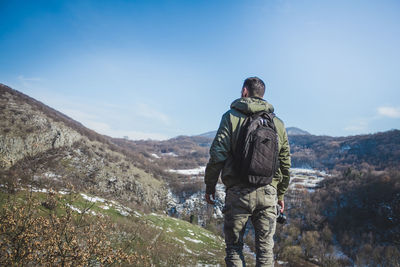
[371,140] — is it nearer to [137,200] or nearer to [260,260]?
[137,200]

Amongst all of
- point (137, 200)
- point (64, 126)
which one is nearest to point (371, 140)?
point (137, 200)

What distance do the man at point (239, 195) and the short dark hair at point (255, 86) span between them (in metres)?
Result: 0.09

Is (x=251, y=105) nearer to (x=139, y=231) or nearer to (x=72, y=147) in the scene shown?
(x=139, y=231)

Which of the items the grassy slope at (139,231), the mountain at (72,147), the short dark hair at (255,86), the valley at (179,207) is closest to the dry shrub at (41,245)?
the valley at (179,207)

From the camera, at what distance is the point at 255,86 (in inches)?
142

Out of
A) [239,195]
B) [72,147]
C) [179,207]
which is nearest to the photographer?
[239,195]

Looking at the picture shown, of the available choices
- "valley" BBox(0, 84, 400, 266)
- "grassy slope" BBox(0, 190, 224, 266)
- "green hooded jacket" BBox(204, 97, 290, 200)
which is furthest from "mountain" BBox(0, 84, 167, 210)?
"green hooded jacket" BBox(204, 97, 290, 200)

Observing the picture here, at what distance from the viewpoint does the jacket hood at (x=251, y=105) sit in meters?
3.33

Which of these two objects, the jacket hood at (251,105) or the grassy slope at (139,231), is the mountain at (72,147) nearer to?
the grassy slope at (139,231)

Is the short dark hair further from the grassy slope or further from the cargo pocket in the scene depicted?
the grassy slope

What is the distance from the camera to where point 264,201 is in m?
3.12

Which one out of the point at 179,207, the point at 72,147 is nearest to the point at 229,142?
the point at 72,147

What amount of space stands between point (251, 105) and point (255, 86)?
19.2 inches

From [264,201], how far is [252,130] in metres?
1.08
